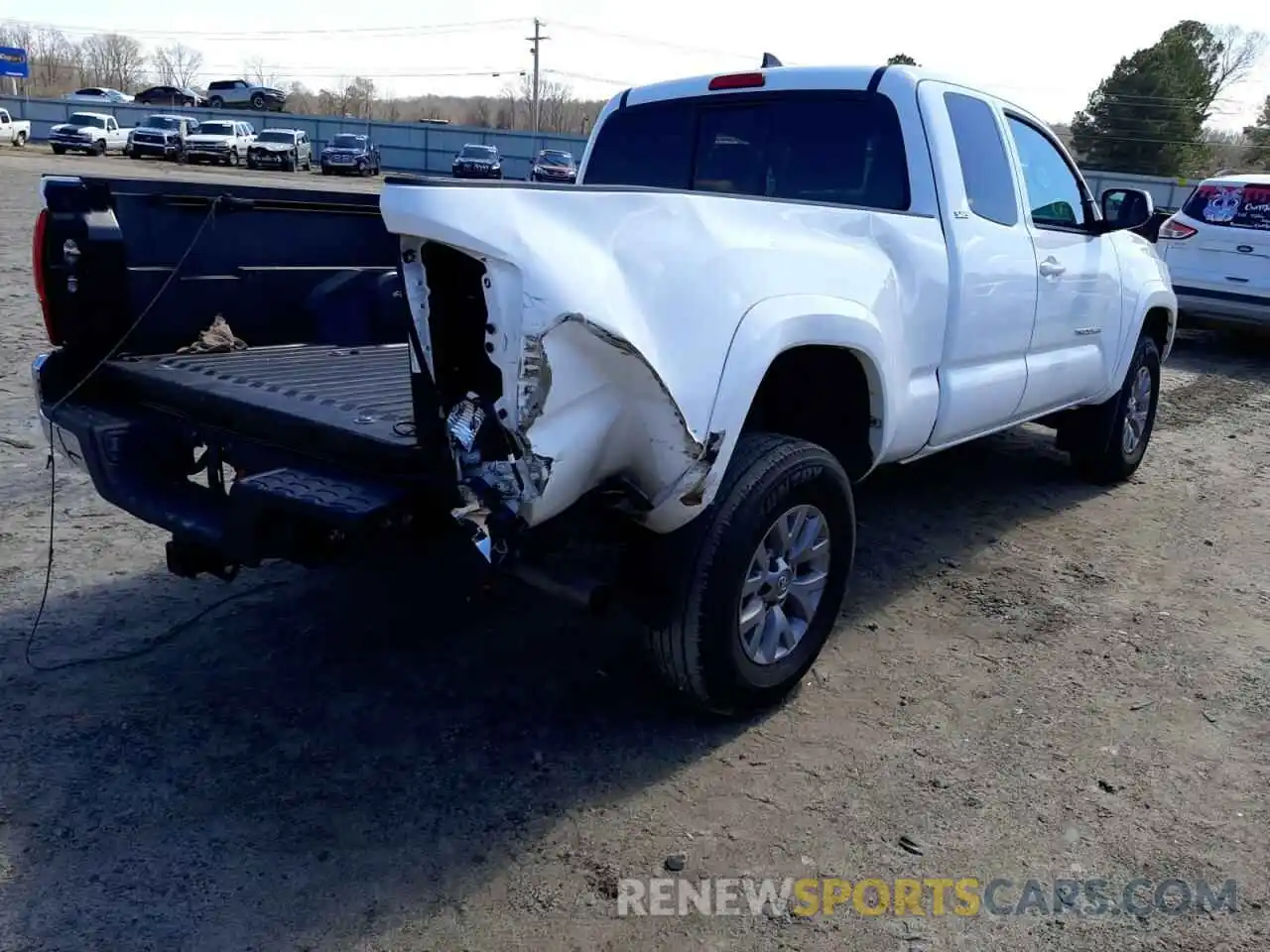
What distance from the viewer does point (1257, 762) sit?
11.0 feet

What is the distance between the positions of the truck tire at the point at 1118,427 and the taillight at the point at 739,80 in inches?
110

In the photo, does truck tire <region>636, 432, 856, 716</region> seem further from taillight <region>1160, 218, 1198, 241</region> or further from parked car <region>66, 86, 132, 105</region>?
parked car <region>66, 86, 132, 105</region>

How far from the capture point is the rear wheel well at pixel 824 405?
354cm

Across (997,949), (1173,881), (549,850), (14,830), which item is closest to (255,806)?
(14,830)

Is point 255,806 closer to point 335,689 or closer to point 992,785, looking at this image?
point 335,689

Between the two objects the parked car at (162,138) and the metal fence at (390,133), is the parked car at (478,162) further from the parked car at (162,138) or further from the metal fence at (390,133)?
the parked car at (162,138)

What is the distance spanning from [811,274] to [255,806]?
2165 mm

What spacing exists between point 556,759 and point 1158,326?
16.2 ft

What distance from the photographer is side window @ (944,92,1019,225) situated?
13.8 feet

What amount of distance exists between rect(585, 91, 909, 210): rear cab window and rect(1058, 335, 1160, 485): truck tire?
100 inches

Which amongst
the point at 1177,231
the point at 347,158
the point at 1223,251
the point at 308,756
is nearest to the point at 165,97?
the point at 347,158

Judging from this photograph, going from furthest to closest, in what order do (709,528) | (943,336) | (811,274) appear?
(943,336)
(811,274)
(709,528)

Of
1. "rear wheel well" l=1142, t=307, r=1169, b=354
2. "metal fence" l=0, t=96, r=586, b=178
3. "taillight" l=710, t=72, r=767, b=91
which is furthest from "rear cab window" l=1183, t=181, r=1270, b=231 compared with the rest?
"metal fence" l=0, t=96, r=586, b=178

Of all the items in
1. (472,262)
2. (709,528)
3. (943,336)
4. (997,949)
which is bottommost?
(997,949)
